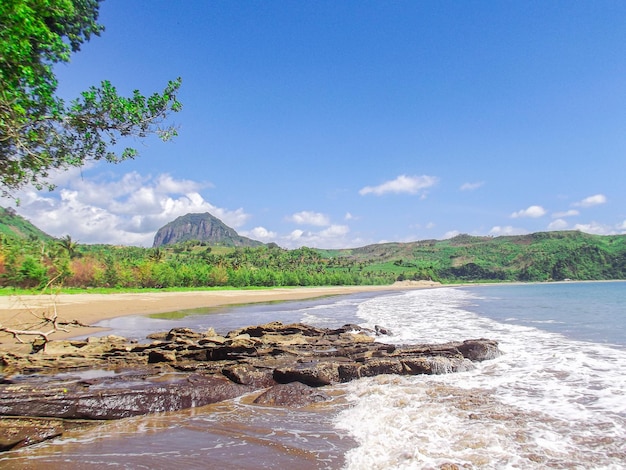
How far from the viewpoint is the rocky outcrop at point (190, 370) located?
8.47m

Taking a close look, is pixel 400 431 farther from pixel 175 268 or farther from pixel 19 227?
pixel 19 227

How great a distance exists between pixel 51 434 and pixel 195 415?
2.70 m

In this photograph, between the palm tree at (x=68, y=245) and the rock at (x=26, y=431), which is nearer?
the rock at (x=26, y=431)

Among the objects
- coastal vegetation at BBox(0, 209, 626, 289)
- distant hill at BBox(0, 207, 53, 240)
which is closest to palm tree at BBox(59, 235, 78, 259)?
coastal vegetation at BBox(0, 209, 626, 289)

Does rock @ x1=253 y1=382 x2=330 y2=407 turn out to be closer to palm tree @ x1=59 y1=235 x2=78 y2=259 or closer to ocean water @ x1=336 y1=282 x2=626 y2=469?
ocean water @ x1=336 y1=282 x2=626 y2=469

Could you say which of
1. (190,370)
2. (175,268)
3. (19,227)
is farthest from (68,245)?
(19,227)

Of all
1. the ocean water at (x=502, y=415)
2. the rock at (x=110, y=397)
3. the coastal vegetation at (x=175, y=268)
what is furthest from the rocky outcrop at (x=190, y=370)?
the coastal vegetation at (x=175, y=268)

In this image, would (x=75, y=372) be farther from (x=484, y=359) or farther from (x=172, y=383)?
(x=484, y=359)

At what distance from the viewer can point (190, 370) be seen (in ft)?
39.6

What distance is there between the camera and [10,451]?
6578mm

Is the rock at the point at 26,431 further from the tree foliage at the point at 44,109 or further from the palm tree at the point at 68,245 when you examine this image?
the palm tree at the point at 68,245

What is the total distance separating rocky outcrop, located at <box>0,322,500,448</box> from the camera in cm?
847

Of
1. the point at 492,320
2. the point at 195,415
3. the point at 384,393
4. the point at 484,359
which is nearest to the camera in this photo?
the point at 195,415

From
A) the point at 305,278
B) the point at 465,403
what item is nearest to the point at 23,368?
the point at 465,403
